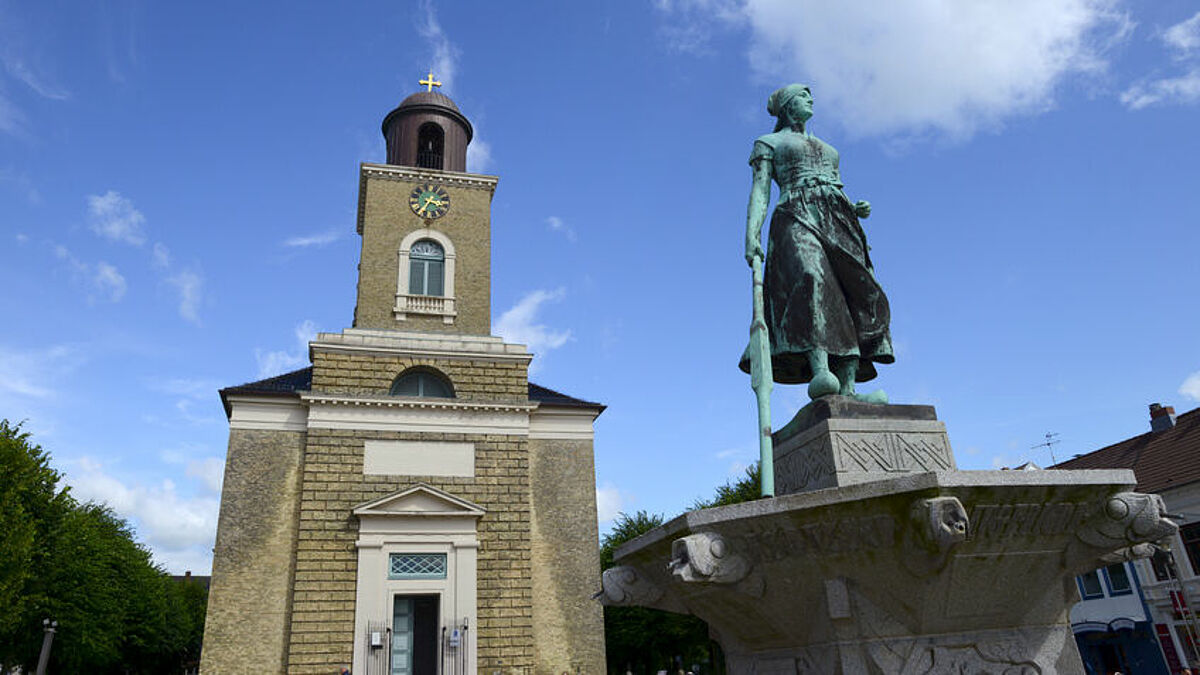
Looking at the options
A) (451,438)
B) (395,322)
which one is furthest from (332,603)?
(395,322)

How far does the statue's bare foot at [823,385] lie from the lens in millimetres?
5480

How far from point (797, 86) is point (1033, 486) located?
13.2 feet

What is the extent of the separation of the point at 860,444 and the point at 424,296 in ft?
72.7

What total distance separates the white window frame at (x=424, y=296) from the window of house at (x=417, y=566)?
764 centimetres

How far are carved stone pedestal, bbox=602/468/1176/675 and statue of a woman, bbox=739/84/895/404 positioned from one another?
146cm

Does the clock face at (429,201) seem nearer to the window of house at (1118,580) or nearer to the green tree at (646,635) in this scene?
the green tree at (646,635)

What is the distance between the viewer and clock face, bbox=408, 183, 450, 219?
2722 centimetres

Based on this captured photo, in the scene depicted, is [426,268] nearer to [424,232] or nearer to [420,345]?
[424,232]

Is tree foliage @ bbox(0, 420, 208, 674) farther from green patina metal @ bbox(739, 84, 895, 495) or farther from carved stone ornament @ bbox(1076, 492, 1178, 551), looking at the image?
carved stone ornament @ bbox(1076, 492, 1178, 551)

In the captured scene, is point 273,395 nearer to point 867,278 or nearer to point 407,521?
point 407,521

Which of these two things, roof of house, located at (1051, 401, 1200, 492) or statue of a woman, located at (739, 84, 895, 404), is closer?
statue of a woman, located at (739, 84, 895, 404)

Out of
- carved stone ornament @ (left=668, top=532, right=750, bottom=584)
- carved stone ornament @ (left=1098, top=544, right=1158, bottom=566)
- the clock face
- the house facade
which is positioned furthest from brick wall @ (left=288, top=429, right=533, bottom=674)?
carved stone ornament @ (left=1098, top=544, right=1158, bottom=566)

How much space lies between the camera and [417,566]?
Result: 21.8 meters

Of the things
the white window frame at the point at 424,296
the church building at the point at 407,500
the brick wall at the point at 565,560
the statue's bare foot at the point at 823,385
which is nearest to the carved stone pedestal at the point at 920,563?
the statue's bare foot at the point at 823,385
